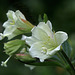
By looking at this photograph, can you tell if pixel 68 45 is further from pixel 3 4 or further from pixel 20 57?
pixel 3 4

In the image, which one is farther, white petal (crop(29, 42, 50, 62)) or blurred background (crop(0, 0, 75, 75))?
blurred background (crop(0, 0, 75, 75))

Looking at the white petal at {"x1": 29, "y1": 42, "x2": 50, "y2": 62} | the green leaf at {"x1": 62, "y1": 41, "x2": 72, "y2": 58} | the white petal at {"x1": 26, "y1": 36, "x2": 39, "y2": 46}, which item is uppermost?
the white petal at {"x1": 26, "y1": 36, "x2": 39, "y2": 46}

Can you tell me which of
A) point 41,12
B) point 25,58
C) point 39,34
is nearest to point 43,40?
point 39,34

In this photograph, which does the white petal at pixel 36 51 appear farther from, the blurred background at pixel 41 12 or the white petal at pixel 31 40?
the blurred background at pixel 41 12

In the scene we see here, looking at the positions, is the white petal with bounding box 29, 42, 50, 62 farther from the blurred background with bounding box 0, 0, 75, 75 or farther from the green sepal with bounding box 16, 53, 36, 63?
the blurred background with bounding box 0, 0, 75, 75

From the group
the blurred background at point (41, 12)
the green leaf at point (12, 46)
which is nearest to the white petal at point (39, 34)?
the green leaf at point (12, 46)

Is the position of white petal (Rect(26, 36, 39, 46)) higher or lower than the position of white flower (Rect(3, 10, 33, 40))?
lower

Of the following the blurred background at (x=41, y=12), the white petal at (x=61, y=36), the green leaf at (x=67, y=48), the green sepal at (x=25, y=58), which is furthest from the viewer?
the blurred background at (x=41, y=12)

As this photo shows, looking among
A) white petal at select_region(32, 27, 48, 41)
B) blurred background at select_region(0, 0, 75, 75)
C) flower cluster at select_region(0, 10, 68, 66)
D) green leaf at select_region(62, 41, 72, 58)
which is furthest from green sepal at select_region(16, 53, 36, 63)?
blurred background at select_region(0, 0, 75, 75)

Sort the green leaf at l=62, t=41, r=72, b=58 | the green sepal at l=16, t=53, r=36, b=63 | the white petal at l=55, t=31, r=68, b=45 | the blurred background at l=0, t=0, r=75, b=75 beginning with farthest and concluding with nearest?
the blurred background at l=0, t=0, r=75, b=75 → the green leaf at l=62, t=41, r=72, b=58 → the green sepal at l=16, t=53, r=36, b=63 → the white petal at l=55, t=31, r=68, b=45
